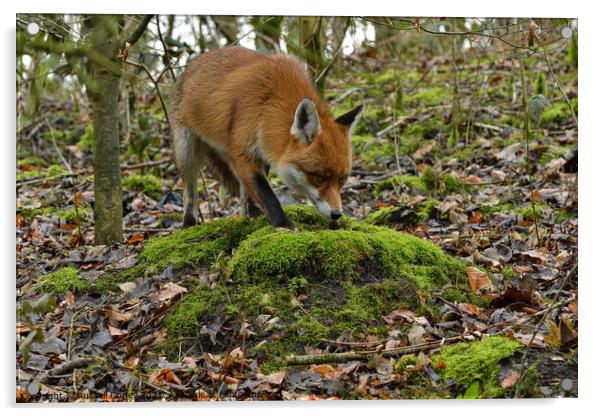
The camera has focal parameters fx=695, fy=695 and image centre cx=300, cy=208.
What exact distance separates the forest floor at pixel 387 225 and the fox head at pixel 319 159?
97 cm

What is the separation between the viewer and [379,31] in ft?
22.0

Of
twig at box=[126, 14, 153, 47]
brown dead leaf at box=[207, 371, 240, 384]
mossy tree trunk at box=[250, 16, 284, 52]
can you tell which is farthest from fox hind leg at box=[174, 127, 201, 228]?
brown dead leaf at box=[207, 371, 240, 384]

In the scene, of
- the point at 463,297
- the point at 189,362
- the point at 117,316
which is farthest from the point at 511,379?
the point at 117,316

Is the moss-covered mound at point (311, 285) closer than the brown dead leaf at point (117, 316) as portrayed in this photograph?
Yes

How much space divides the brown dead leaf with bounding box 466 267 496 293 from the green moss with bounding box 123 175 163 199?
4093 millimetres

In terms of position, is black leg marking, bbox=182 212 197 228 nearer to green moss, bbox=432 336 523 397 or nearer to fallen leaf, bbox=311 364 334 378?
fallen leaf, bbox=311 364 334 378

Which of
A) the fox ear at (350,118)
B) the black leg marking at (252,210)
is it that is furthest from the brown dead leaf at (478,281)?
the black leg marking at (252,210)

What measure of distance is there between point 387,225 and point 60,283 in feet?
9.10

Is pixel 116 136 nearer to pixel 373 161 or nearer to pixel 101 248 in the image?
pixel 101 248

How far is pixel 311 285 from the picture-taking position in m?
4.36

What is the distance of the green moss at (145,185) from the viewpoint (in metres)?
7.72

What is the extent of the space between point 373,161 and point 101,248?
3.56 metres

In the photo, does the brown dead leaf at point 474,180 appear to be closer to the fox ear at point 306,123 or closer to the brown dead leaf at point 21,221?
the fox ear at point 306,123

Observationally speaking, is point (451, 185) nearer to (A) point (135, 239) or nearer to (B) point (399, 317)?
(B) point (399, 317)
